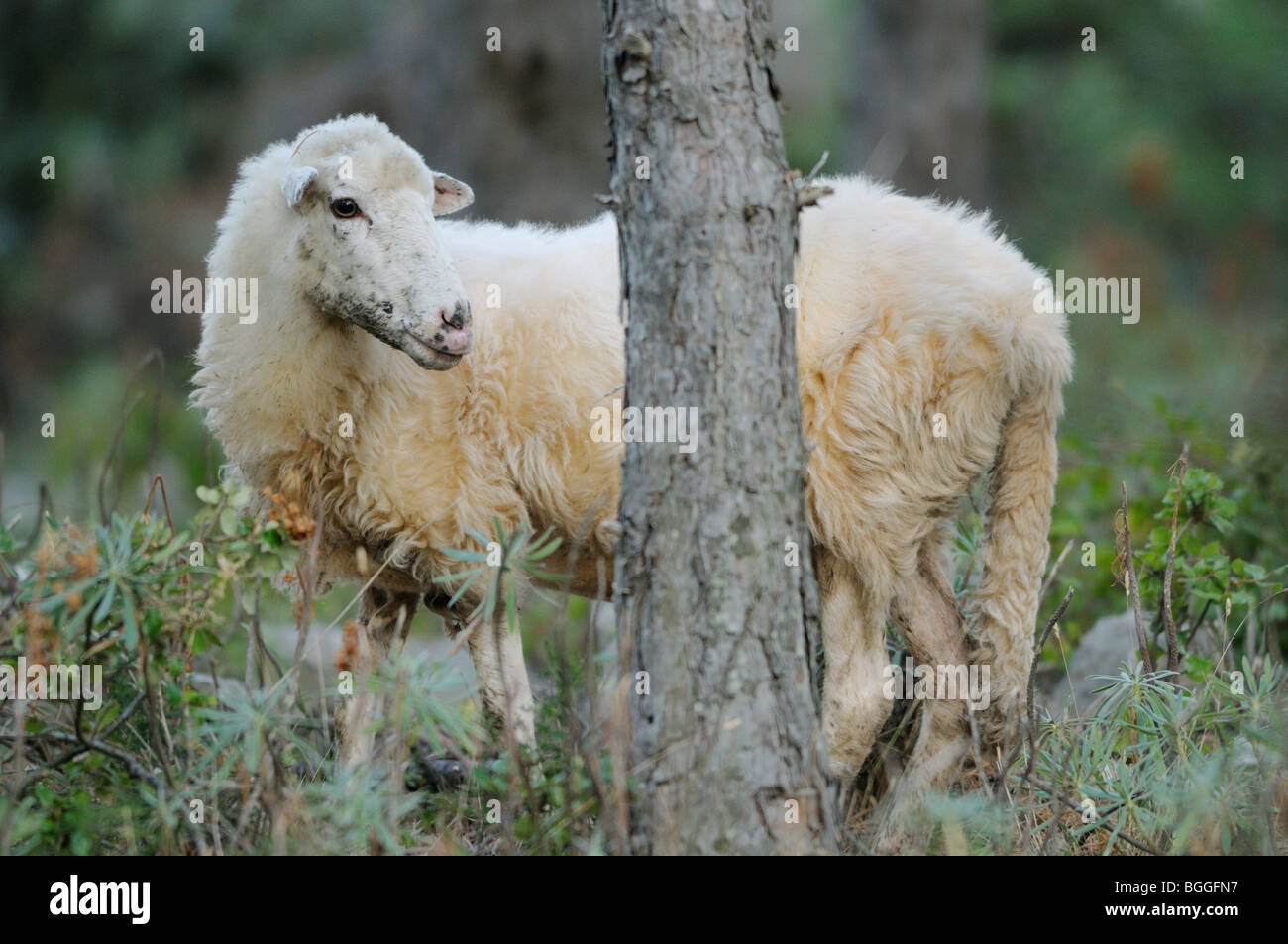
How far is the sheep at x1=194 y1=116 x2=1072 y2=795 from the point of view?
445 centimetres

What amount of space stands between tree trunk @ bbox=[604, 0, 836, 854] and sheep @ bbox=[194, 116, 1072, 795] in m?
0.92

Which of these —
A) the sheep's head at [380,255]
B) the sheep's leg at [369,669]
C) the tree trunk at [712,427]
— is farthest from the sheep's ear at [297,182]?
the sheep's leg at [369,669]

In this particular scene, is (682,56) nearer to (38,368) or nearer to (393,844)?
(393,844)

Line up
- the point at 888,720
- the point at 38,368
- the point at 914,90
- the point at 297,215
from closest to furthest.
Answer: the point at 297,215 < the point at 888,720 < the point at 914,90 < the point at 38,368

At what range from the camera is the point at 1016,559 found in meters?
4.73

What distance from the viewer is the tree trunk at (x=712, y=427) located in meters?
3.38

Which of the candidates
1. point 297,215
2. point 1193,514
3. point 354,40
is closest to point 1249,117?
point 354,40

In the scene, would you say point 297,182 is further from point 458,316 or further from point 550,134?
point 550,134

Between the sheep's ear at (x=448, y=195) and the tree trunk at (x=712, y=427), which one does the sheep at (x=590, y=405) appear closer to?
the sheep's ear at (x=448, y=195)

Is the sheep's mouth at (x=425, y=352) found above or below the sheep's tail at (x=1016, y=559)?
above

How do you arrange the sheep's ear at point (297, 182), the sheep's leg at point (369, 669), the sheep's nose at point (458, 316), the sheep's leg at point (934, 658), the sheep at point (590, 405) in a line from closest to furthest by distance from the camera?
the sheep's leg at point (369, 669) → the sheep's nose at point (458, 316) → the sheep's ear at point (297, 182) → the sheep at point (590, 405) → the sheep's leg at point (934, 658)

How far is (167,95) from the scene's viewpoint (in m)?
16.4

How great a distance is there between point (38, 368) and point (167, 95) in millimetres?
4134

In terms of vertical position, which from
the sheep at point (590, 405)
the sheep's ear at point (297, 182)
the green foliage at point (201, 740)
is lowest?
the green foliage at point (201, 740)
